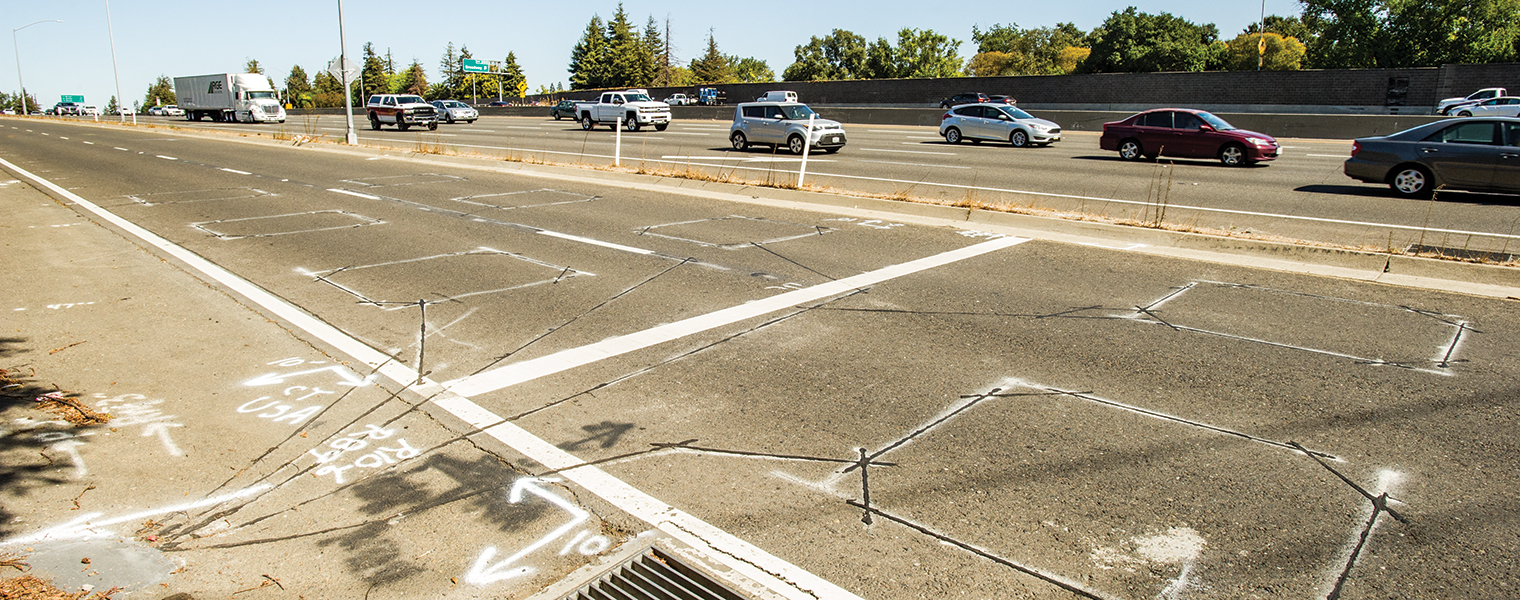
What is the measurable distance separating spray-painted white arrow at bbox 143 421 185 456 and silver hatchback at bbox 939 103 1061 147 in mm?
25702

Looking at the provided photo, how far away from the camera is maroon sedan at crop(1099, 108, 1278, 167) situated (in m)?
20.7

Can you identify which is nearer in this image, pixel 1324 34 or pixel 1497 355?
pixel 1497 355

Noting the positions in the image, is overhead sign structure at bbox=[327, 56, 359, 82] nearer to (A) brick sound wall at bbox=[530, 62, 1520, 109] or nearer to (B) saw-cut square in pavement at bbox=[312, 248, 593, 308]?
(B) saw-cut square in pavement at bbox=[312, 248, 593, 308]

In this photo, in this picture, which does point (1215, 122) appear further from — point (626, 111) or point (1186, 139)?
point (626, 111)

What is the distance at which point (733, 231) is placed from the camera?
11.3m

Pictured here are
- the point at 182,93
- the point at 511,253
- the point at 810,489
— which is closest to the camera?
the point at 810,489

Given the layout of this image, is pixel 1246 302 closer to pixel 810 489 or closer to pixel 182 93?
pixel 810 489

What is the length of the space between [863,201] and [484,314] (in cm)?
738

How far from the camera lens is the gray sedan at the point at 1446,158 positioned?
46.3 feet

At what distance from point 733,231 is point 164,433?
23.9 ft

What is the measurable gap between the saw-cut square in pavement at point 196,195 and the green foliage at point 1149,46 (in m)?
79.7

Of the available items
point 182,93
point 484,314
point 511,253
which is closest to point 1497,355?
point 484,314

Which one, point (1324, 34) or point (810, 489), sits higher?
point (1324, 34)

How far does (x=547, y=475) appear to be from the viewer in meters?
4.30
